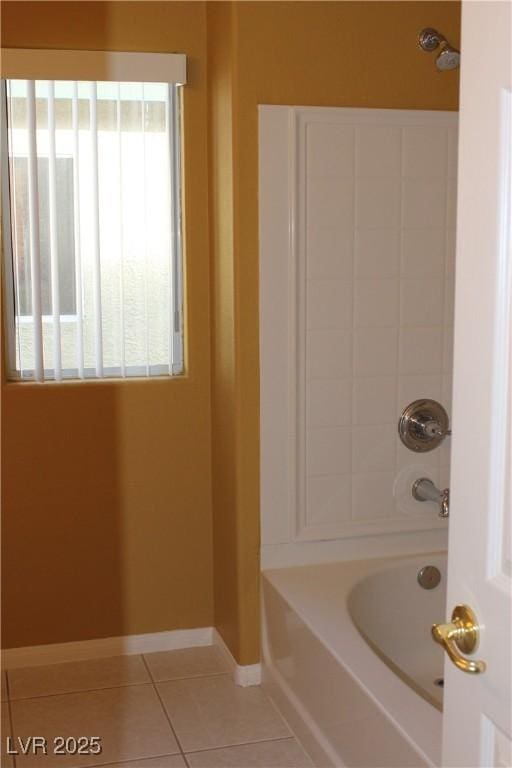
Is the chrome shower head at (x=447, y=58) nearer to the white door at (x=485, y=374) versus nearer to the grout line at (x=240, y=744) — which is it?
the white door at (x=485, y=374)

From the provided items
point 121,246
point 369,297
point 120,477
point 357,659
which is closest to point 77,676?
point 120,477

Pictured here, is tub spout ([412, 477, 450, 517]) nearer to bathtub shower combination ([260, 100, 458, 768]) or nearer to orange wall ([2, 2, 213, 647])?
bathtub shower combination ([260, 100, 458, 768])

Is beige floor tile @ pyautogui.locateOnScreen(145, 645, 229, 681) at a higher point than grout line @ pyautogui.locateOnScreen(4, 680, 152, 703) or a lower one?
higher

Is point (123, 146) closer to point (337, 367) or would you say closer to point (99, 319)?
point (99, 319)

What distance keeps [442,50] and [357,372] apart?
1.04 m

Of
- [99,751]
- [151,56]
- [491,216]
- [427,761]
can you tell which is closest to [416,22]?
[151,56]

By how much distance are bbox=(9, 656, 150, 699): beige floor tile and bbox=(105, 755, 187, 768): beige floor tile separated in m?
0.49

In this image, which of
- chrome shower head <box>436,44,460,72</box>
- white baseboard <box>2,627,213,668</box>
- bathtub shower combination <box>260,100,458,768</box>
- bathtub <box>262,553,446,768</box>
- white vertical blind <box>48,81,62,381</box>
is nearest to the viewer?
bathtub <box>262,553,446,768</box>

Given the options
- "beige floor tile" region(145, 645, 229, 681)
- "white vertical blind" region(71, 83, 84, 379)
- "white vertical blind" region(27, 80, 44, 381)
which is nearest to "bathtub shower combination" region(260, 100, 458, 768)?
"beige floor tile" region(145, 645, 229, 681)

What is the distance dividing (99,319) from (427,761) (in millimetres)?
1840

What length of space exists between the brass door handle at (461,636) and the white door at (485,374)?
13 millimetres

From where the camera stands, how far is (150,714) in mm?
3021

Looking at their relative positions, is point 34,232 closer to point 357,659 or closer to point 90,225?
point 90,225

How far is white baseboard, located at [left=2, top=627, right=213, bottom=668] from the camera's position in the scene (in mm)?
3385
